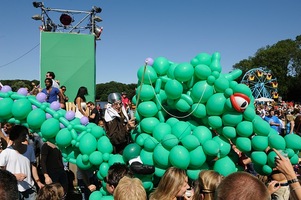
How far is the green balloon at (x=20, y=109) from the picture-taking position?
4.18 meters

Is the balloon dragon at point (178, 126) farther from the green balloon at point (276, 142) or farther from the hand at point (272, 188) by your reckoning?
the hand at point (272, 188)

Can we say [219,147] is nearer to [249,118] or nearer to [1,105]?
[249,118]

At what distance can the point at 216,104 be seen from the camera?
13.7 feet

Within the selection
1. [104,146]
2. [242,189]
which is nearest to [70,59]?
[104,146]

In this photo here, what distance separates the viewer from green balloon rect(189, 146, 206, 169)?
405 centimetres

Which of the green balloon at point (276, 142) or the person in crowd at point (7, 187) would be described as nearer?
the person in crowd at point (7, 187)

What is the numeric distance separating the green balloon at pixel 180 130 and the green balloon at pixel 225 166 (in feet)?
2.00

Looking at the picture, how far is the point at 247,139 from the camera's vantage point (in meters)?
4.17

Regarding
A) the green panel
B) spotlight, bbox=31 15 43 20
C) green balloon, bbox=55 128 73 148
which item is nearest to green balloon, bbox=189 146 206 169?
green balloon, bbox=55 128 73 148

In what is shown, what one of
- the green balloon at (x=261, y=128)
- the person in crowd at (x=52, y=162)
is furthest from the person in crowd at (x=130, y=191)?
the person in crowd at (x=52, y=162)

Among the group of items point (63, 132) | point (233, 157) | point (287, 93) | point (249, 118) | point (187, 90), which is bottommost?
point (287, 93)

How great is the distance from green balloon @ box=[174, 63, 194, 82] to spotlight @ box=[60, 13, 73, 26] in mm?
8256

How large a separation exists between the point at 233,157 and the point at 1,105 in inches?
135

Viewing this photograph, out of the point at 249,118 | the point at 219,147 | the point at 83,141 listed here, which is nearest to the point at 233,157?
the point at 219,147
